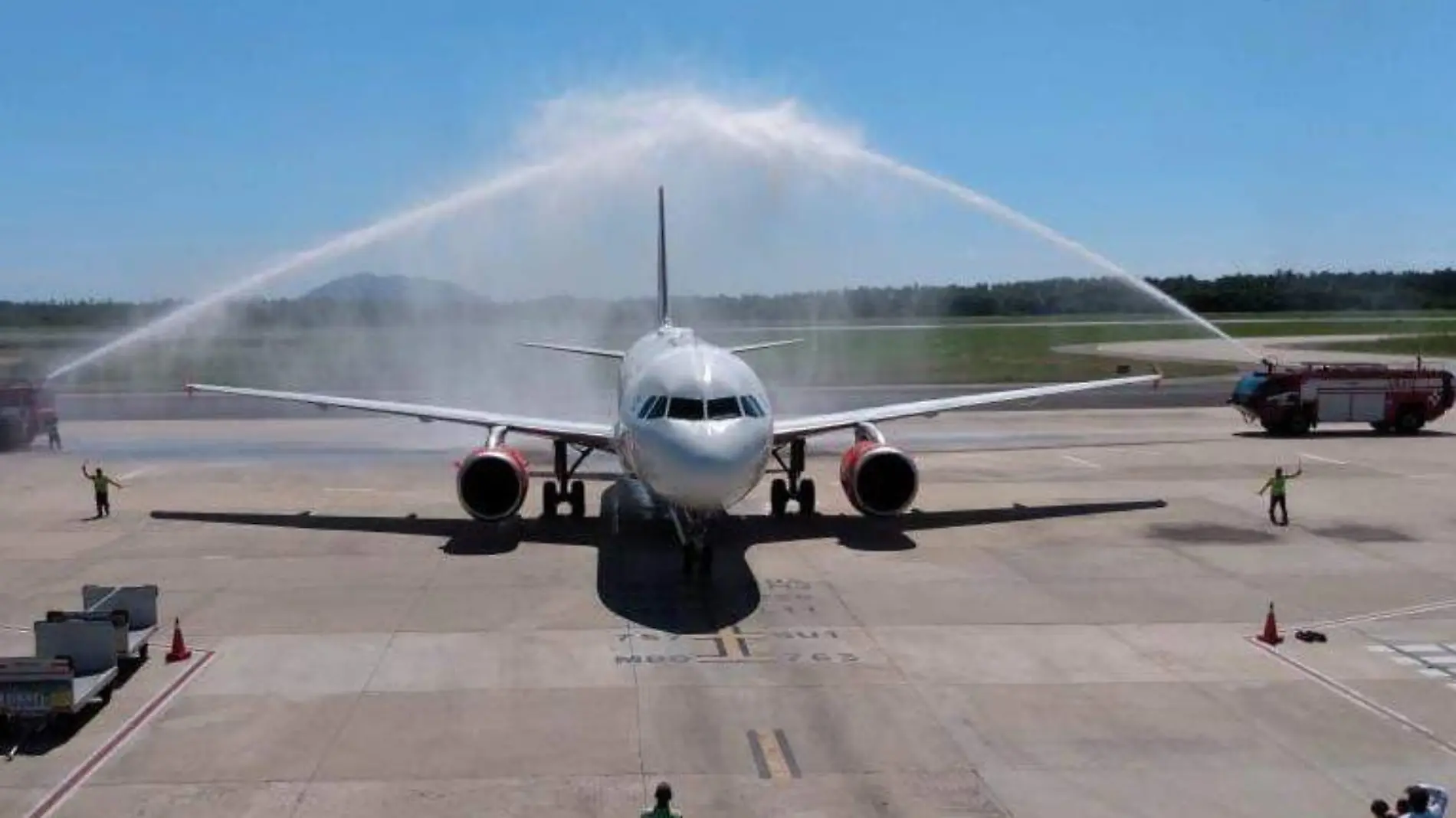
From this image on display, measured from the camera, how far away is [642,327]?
97812mm

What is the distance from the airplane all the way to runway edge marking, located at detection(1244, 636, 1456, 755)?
814 cm

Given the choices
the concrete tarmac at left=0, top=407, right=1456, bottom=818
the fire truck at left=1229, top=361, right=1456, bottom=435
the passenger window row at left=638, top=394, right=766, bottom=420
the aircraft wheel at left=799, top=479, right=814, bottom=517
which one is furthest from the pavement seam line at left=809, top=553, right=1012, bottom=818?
the fire truck at left=1229, top=361, right=1456, bottom=435

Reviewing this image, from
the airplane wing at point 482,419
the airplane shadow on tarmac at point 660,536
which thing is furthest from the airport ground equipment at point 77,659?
the airplane wing at point 482,419

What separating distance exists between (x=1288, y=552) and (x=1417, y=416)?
24.8m

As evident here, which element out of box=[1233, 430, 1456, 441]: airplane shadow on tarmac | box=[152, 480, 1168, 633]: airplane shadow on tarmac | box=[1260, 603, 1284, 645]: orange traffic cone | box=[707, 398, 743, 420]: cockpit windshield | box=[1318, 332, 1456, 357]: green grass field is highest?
box=[707, 398, 743, 420]: cockpit windshield

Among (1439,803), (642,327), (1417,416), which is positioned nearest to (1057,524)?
(1439,803)

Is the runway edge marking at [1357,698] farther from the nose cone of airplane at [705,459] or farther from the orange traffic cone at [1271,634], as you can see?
the nose cone of airplane at [705,459]

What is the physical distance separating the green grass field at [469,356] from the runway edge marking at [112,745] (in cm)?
5046

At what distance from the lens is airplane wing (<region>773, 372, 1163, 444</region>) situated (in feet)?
89.6

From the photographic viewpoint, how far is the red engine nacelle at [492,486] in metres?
25.6

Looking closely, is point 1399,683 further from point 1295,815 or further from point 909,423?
point 909,423

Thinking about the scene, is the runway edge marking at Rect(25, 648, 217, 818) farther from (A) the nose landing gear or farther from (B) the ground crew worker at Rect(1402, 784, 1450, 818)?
(B) the ground crew worker at Rect(1402, 784, 1450, 818)

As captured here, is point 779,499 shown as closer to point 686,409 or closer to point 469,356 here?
point 686,409

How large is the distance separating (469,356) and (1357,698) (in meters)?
64.8
